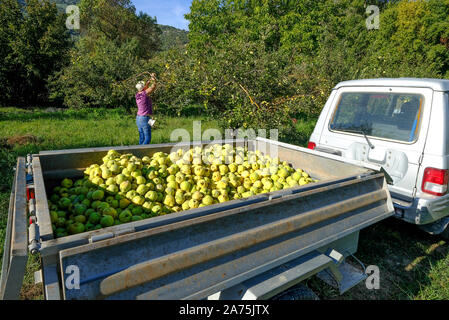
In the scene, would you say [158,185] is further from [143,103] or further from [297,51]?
[297,51]

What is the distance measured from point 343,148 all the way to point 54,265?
12.1 feet

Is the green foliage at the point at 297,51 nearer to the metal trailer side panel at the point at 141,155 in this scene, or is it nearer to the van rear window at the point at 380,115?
the van rear window at the point at 380,115

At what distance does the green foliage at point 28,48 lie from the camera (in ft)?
58.4

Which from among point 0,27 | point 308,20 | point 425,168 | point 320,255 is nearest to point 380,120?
point 425,168

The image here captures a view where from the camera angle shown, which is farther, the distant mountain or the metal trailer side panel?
the distant mountain

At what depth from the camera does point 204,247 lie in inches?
64.2

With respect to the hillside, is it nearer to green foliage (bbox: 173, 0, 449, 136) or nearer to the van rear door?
green foliage (bbox: 173, 0, 449, 136)

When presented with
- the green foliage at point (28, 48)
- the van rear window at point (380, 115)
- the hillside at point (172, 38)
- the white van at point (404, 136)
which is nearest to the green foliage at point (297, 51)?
the hillside at point (172, 38)

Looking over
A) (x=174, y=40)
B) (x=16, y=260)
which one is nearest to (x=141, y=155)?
(x=16, y=260)

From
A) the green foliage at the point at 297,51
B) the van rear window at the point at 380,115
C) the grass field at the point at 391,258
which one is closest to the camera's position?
the grass field at the point at 391,258

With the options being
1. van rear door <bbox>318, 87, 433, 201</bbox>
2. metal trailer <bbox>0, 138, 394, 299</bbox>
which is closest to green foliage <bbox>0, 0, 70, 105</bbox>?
van rear door <bbox>318, 87, 433, 201</bbox>

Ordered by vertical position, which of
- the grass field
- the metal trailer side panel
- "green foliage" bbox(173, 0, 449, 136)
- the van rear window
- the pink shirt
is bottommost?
the grass field

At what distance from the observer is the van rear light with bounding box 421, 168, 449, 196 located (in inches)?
121

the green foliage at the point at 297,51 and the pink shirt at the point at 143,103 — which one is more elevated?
the green foliage at the point at 297,51
